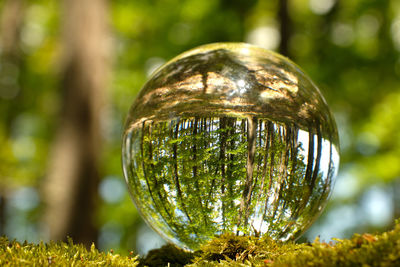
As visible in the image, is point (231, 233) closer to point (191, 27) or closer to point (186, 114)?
point (186, 114)

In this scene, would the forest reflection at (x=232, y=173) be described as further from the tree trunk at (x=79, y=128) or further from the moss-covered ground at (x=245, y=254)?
the tree trunk at (x=79, y=128)

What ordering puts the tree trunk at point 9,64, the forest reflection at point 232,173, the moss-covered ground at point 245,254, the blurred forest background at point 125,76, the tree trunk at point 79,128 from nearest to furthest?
the moss-covered ground at point 245,254
the forest reflection at point 232,173
the tree trunk at point 79,128
the blurred forest background at point 125,76
the tree trunk at point 9,64

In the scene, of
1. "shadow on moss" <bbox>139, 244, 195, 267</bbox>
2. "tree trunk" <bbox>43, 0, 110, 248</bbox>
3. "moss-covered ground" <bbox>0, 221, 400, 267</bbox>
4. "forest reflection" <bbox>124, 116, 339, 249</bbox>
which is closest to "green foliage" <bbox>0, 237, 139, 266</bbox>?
"moss-covered ground" <bbox>0, 221, 400, 267</bbox>

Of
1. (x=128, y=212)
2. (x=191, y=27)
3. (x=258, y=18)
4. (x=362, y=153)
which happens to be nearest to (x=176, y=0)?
(x=191, y=27)

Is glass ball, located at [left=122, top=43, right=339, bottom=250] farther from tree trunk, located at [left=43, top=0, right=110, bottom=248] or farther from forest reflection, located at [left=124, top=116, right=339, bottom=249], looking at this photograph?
tree trunk, located at [left=43, top=0, right=110, bottom=248]

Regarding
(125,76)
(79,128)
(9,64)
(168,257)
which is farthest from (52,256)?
(9,64)

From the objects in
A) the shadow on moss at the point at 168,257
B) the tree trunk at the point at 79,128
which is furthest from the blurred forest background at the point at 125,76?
the shadow on moss at the point at 168,257
